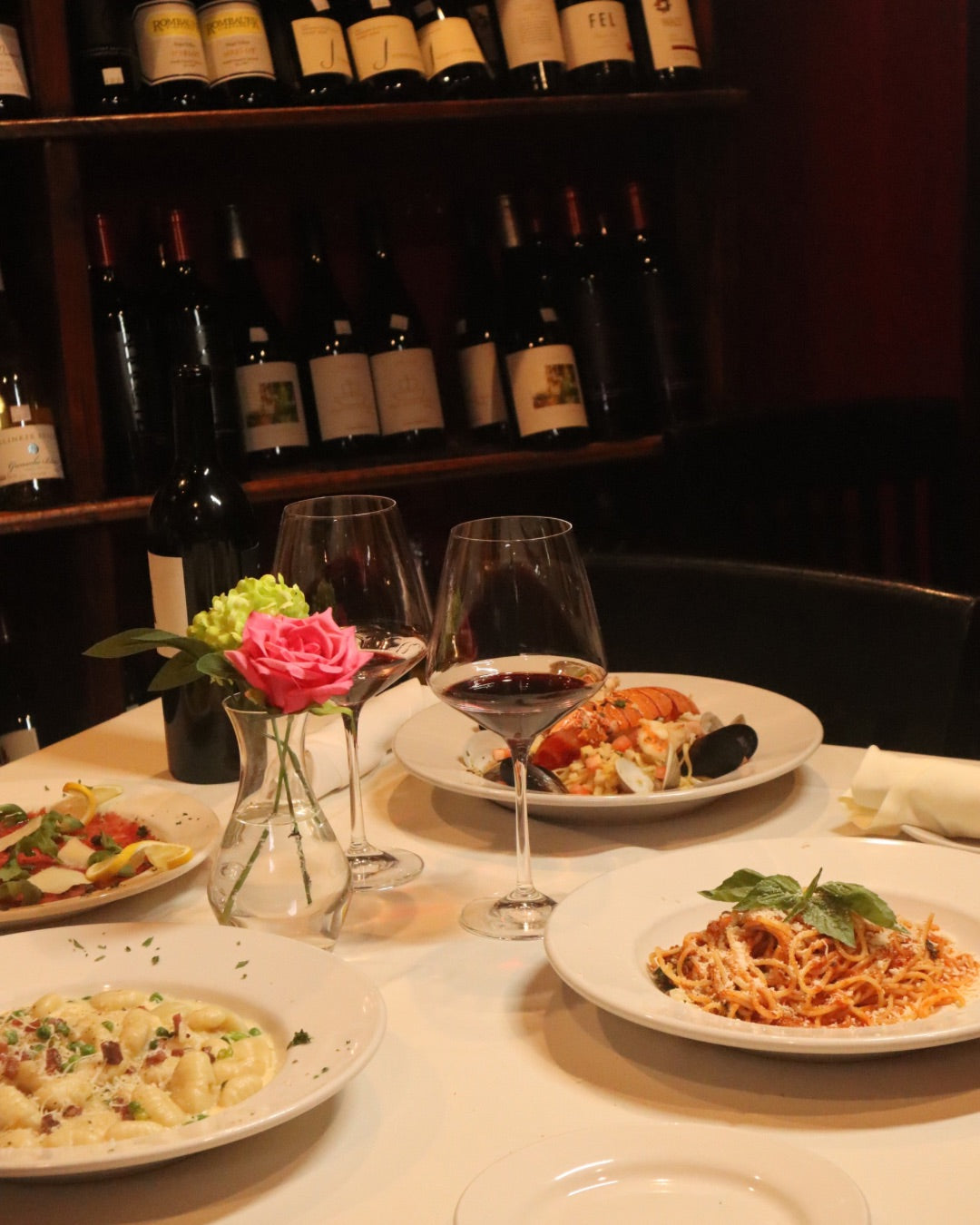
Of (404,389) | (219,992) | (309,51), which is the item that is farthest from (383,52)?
(219,992)

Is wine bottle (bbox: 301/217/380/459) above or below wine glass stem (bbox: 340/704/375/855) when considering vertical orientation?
above

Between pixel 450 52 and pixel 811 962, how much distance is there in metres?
1.90

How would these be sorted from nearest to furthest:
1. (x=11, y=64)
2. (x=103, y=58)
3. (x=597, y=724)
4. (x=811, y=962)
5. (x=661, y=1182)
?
(x=661, y=1182) < (x=811, y=962) < (x=597, y=724) < (x=11, y=64) < (x=103, y=58)

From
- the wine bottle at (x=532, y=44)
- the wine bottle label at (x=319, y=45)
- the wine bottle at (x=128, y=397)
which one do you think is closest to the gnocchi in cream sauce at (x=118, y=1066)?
the wine bottle at (x=128, y=397)

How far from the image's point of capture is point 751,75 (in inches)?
109

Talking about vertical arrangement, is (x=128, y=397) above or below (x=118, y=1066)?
above

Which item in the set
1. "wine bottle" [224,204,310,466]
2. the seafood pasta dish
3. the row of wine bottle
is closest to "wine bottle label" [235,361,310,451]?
"wine bottle" [224,204,310,466]

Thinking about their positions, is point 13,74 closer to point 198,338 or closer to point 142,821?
point 198,338

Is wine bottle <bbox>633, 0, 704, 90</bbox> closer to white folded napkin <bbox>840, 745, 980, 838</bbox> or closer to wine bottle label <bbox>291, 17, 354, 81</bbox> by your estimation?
wine bottle label <bbox>291, 17, 354, 81</bbox>

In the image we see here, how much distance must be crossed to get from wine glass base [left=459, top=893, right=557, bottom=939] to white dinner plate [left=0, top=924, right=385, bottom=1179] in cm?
16

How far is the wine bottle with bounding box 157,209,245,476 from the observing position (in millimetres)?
2258

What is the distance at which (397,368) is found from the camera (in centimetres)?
237

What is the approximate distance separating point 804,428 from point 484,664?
1.43 metres

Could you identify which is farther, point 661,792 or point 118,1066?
point 661,792
